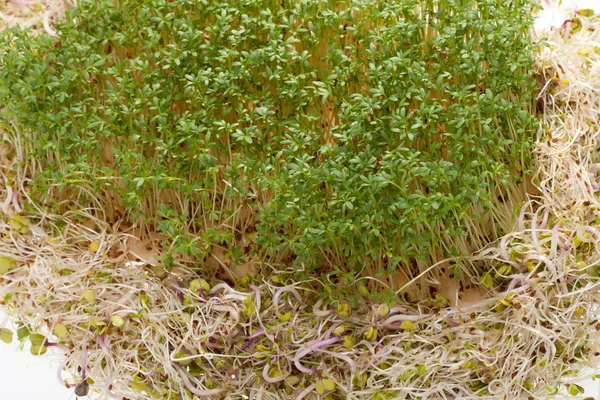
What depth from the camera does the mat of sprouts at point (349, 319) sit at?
182 cm

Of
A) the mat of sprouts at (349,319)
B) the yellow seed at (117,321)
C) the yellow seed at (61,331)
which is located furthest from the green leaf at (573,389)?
the yellow seed at (61,331)

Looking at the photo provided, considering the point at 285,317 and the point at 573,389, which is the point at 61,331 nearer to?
the point at 285,317

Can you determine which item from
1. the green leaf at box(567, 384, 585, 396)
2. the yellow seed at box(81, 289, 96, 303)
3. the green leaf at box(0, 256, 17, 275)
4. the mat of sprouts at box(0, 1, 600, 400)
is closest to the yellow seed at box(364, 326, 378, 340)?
the mat of sprouts at box(0, 1, 600, 400)

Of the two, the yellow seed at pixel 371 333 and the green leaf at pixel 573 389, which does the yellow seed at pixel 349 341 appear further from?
the green leaf at pixel 573 389

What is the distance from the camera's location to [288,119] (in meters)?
1.90

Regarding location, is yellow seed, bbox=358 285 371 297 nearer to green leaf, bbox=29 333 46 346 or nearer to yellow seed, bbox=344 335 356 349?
yellow seed, bbox=344 335 356 349

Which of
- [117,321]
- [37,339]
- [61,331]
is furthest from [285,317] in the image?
[37,339]

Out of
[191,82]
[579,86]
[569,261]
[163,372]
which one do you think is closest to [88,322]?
[163,372]

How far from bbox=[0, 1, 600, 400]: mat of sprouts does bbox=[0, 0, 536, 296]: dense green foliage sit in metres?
0.10

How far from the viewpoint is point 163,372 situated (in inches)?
75.2

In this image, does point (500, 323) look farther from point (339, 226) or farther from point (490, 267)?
point (339, 226)

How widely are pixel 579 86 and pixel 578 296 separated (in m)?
0.55

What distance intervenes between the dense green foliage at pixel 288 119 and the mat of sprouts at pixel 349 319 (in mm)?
99

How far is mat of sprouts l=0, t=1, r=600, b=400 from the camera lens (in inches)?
71.7
